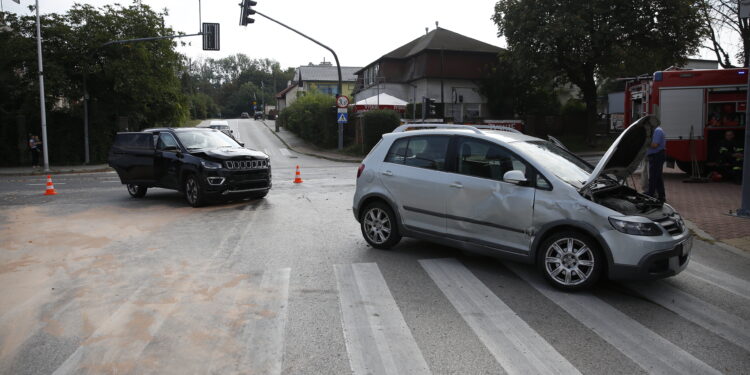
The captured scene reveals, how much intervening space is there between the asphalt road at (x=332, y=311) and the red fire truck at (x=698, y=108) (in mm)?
8731

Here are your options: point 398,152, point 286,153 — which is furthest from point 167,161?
point 286,153

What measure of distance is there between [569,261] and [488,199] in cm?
113

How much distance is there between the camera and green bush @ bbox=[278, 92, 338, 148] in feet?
115

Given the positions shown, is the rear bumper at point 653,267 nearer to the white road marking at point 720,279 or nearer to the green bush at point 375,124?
the white road marking at point 720,279

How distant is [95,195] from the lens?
14.9 metres

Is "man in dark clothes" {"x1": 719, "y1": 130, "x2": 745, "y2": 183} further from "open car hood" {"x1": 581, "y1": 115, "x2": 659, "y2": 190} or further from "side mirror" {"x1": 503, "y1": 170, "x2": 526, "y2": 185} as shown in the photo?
"side mirror" {"x1": 503, "y1": 170, "x2": 526, "y2": 185}

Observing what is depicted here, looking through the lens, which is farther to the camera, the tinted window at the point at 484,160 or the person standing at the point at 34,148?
the person standing at the point at 34,148

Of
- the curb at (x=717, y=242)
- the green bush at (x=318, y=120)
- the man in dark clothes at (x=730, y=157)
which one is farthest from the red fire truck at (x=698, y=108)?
Answer: the green bush at (x=318, y=120)

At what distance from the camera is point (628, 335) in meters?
4.61

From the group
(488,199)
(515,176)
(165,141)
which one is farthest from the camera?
(165,141)

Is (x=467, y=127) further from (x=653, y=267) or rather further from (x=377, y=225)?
(x=653, y=267)

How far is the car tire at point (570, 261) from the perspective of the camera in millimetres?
5605

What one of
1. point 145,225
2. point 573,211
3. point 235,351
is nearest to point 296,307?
point 235,351

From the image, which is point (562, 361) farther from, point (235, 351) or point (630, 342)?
point (235, 351)
